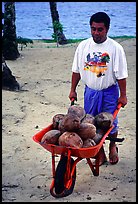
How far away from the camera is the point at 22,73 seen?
9.34 m

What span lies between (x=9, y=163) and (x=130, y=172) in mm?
1417

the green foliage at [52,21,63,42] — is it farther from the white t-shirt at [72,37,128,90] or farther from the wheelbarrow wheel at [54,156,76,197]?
the wheelbarrow wheel at [54,156,76,197]

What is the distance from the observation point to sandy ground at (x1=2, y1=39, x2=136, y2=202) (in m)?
4.16

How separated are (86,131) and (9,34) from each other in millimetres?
7284

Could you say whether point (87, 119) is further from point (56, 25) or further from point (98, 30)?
point (56, 25)

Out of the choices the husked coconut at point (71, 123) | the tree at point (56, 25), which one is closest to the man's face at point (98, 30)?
the husked coconut at point (71, 123)

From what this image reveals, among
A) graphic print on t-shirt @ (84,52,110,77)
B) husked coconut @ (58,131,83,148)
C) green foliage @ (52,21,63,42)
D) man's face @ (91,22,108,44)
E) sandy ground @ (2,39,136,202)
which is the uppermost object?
green foliage @ (52,21,63,42)

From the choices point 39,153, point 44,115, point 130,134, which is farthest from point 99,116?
point 44,115

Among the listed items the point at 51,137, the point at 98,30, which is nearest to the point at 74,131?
the point at 51,137

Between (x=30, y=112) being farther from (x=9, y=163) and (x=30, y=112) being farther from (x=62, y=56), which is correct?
(x=62, y=56)

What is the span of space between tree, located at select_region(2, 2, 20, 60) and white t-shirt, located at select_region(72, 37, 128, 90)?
253 inches

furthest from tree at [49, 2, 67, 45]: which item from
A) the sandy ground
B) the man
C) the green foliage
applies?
the man

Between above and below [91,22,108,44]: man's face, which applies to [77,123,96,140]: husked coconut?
below

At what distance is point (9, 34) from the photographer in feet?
35.2
